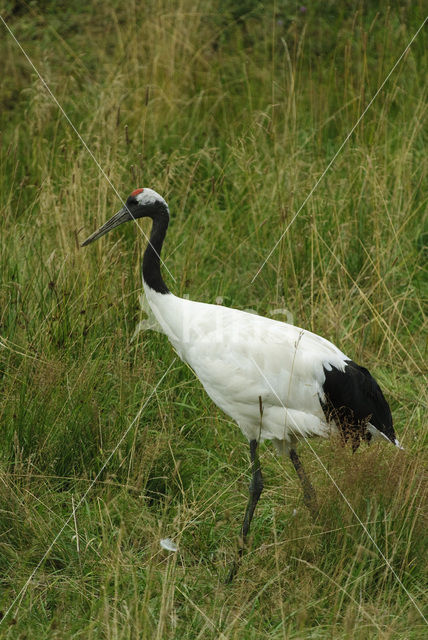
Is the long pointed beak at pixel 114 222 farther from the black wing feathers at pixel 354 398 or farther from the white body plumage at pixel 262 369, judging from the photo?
the black wing feathers at pixel 354 398

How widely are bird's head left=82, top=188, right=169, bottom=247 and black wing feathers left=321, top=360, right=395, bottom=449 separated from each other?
1.00 meters

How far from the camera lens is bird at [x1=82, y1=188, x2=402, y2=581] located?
139 inches

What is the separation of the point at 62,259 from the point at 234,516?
145cm

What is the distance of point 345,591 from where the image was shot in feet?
9.07

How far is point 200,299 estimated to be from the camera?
4.57m

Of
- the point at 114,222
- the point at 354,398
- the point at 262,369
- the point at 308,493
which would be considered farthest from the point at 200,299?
the point at 308,493

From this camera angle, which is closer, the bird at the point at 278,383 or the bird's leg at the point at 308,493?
the bird's leg at the point at 308,493

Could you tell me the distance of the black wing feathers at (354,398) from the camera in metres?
3.55

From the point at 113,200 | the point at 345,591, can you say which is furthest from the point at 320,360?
the point at 113,200

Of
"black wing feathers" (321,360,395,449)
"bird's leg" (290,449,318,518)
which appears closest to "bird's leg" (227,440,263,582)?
"bird's leg" (290,449,318,518)

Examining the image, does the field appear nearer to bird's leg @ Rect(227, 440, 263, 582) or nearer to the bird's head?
bird's leg @ Rect(227, 440, 263, 582)

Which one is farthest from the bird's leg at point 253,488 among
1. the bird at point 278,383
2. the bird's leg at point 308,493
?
the bird's leg at point 308,493

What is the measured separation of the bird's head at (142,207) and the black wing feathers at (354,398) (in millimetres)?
1003

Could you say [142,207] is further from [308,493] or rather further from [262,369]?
[308,493]
